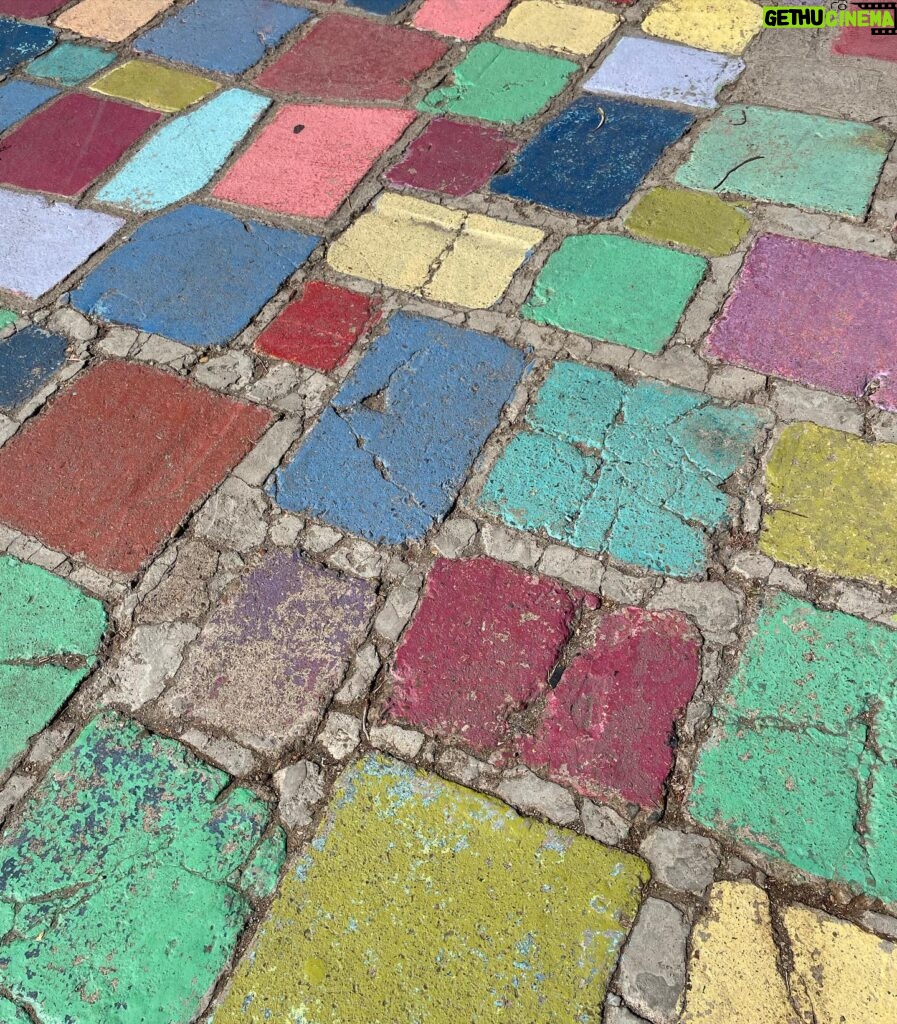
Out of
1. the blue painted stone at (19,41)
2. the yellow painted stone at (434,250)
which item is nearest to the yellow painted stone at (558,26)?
the yellow painted stone at (434,250)

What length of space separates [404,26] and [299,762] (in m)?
3.17

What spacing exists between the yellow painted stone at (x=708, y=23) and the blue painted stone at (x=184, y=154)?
1615 mm

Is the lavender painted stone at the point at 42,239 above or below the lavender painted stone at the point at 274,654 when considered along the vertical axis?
above

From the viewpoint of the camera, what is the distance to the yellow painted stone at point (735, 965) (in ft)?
5.35

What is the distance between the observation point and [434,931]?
1.73 m

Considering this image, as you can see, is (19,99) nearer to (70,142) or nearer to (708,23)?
(70,142)

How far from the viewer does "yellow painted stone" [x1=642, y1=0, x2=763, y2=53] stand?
3684 mm

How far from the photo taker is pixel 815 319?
105 inches

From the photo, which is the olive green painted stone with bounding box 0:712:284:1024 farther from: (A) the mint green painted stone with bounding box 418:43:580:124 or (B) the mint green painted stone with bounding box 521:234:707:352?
(A) the mint green painted stone with bounding box 418:43:580:124

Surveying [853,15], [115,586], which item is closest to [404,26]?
[853,15]

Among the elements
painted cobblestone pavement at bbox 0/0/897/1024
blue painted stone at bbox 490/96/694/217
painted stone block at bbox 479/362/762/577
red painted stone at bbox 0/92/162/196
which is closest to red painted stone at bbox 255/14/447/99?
painted cobblestone pavement at bbox 0/0/897/1024

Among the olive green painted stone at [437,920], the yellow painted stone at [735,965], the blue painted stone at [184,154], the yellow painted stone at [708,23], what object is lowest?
the yellow painted stone at [735,965]

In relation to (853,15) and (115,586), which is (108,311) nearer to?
(115,586)

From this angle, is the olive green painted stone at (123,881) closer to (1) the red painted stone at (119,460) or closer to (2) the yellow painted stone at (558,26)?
(1) the red painted stone at (119,460)
